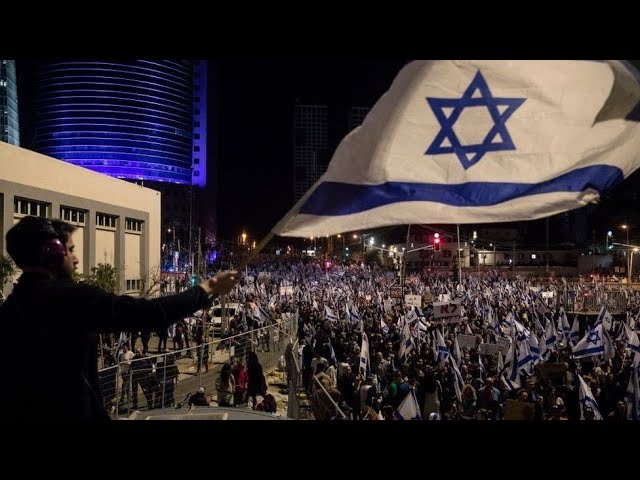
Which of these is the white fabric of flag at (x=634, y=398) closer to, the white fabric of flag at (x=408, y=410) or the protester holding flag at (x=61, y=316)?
the white fabric of flag at (x=408, y=410)

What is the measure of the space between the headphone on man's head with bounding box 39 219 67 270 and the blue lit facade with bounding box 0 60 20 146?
111999mm

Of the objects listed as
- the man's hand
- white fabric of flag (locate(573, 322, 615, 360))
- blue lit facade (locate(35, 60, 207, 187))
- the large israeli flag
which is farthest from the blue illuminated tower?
the man's hand

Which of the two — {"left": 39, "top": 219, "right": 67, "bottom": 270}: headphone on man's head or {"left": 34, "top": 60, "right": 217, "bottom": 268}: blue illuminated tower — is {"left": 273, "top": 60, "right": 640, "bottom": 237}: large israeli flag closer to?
{"left": 39, "top": 219, "right": 67, "bottom": 270}: headphone on man's head

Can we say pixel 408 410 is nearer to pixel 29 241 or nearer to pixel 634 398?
pixel 634 398

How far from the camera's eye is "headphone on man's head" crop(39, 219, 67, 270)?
83.9 inches

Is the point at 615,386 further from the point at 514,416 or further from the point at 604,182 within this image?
the point at 604,182

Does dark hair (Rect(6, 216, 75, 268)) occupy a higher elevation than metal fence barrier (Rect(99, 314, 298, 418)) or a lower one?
higher

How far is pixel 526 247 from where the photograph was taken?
84.2 m

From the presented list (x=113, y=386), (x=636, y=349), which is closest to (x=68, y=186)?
(x=113, y=386)

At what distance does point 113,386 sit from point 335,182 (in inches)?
344

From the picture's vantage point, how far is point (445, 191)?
3.01 metres

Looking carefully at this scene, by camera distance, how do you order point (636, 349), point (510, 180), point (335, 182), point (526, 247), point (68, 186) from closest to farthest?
point (510, 180), point (335, 182), point (636, 349), point (68, 186), point (526, 247)

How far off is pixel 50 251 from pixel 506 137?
2.27 meters

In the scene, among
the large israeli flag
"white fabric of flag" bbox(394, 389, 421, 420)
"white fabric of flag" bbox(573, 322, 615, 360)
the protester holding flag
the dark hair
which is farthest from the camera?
"white fabric of flag" bbox(573, 322, 615, 360)
